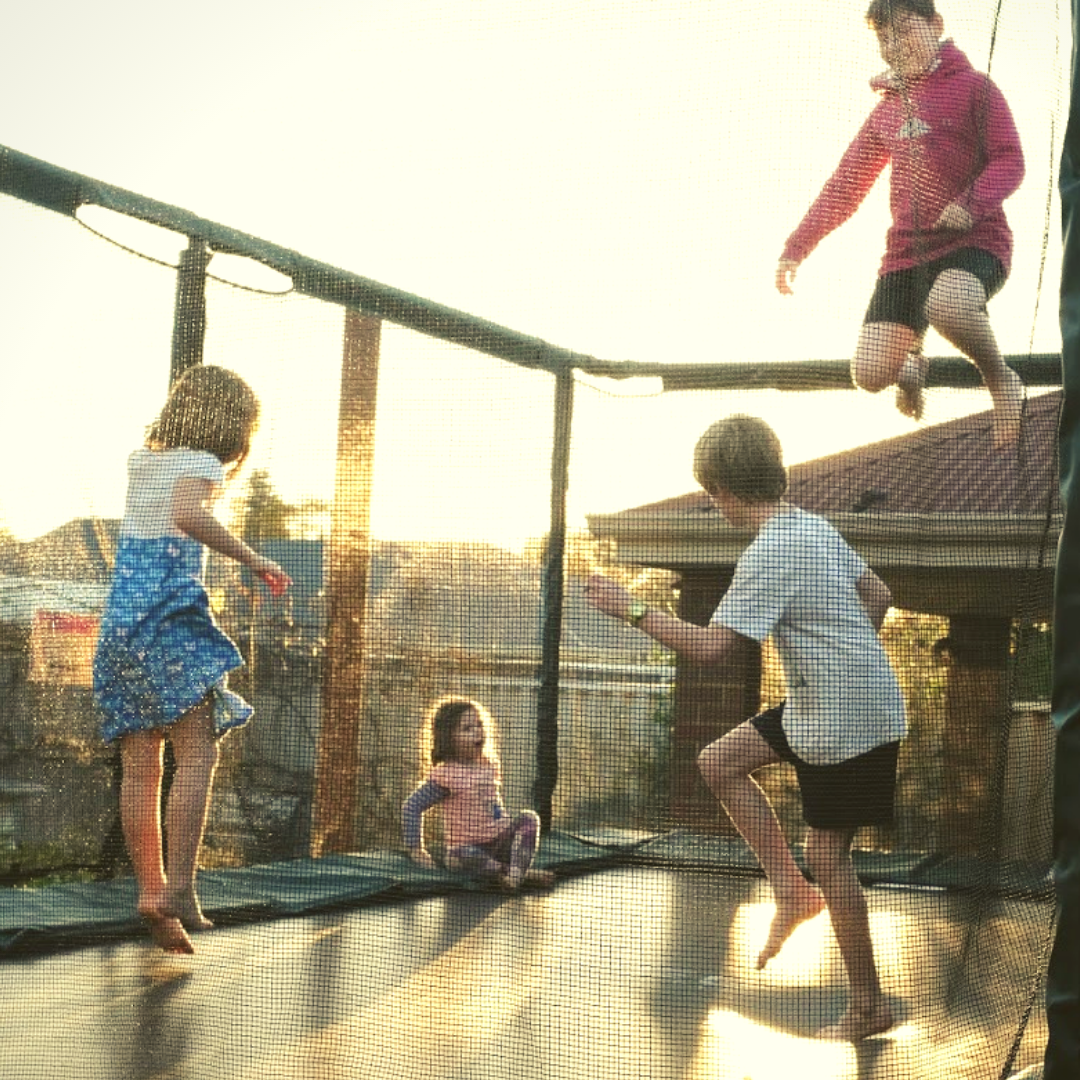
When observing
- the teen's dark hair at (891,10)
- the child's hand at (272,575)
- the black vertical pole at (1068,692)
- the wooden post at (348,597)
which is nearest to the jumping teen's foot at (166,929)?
the wooden post at (348,597)

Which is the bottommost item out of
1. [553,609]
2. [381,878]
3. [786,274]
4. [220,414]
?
[381,878]

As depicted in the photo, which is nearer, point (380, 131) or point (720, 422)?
point (720, 422)

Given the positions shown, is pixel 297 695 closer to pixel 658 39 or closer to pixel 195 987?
pixel 195 987

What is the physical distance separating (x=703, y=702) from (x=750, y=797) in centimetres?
23

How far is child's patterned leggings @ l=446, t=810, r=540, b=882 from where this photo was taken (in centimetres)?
154

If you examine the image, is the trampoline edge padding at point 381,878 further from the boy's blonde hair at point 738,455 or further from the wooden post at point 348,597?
the boy's blonde hair at point 738,455

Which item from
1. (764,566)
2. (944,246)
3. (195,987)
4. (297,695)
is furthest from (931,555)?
(195,987)

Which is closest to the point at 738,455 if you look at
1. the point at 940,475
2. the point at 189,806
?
the point at 940,475

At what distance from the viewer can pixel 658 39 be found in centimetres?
151

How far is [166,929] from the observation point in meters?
1.76

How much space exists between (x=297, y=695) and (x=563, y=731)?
13.7 inches

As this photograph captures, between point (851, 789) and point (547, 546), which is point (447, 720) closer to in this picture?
point (547, 546)

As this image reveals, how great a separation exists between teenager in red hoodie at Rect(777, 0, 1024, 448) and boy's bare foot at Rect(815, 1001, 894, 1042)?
0.64 m

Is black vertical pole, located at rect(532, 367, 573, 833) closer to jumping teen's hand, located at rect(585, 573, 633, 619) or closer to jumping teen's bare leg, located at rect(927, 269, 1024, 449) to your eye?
jumping teen's hand, located at rect(585, 573, 633, 619)
